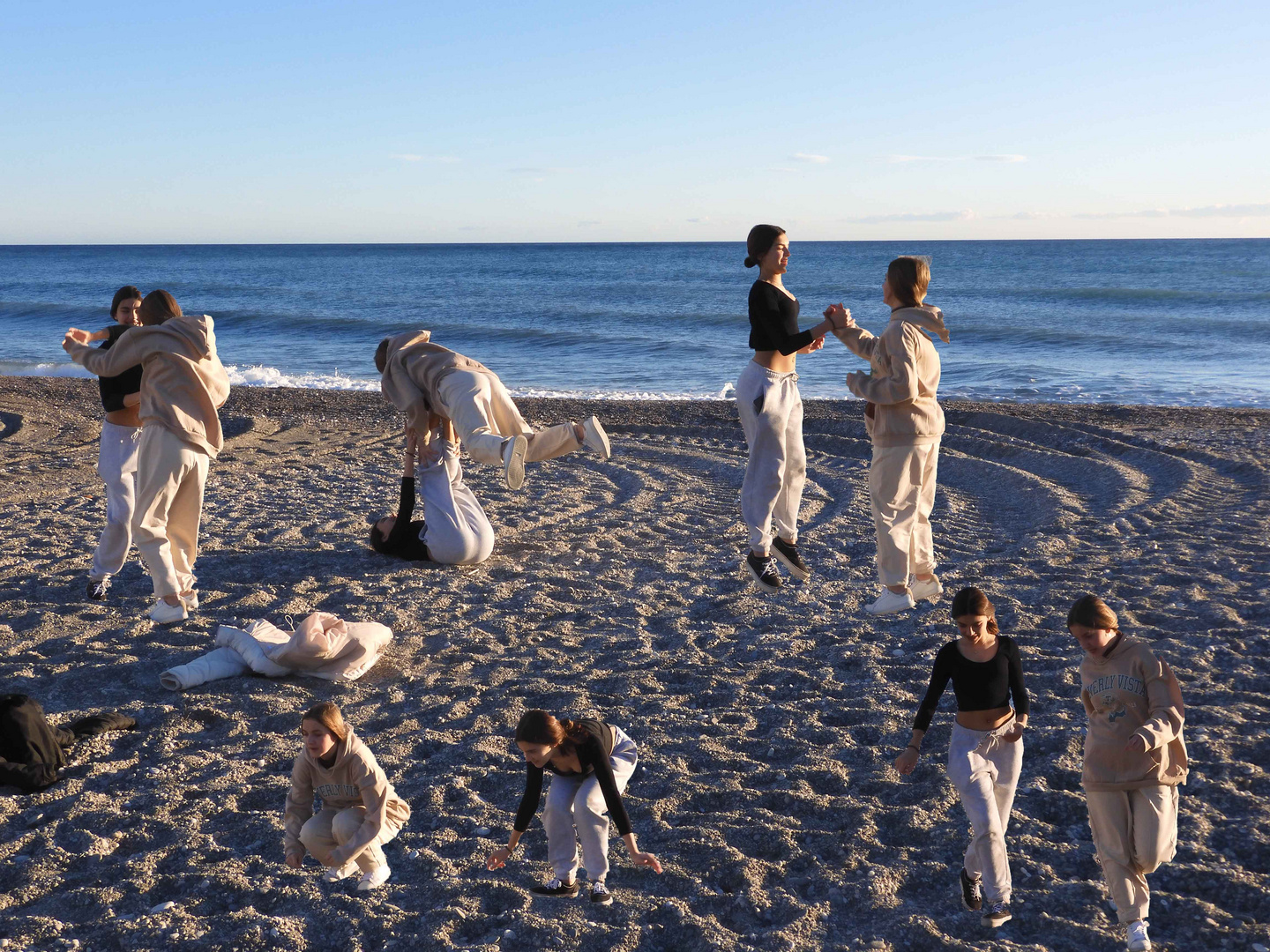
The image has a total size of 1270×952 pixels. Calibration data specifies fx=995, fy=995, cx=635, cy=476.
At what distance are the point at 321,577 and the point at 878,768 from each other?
557 centimetres

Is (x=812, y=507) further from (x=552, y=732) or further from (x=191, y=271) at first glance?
(x=191, y=271)

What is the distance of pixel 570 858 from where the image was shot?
14.1 ft

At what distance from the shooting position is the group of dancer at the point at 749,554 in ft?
13.1

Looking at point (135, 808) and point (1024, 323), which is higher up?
point (1024, 323)

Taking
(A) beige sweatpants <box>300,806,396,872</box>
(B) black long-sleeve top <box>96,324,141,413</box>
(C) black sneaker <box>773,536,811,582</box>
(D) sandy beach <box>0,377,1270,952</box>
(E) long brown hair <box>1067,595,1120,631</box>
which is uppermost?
(B) black long-sleeve top <box>96,324,141,413</box>

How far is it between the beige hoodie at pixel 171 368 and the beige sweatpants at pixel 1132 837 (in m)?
5.82

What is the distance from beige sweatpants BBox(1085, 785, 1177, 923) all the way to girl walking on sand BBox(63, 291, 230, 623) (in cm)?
585

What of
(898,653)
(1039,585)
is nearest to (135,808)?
(898,653)

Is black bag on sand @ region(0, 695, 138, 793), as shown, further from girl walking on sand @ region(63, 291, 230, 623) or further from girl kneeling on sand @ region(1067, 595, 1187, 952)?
girl kneeling on sand @ region(1067, 595, 1187, 952)

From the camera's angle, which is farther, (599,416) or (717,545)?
(599,416)

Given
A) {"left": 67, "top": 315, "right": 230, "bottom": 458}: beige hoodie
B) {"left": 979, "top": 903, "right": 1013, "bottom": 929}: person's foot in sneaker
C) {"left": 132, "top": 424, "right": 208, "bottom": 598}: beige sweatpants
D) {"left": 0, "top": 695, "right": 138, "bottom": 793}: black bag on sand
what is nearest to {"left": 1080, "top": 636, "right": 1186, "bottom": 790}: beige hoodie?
{"left": 979, "top": 903, "right": 1013, "bottom": 929}: person's foot in sneaker

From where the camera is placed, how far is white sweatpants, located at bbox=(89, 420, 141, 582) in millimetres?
7758

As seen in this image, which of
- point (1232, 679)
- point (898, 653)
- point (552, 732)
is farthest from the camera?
point (898, 653)

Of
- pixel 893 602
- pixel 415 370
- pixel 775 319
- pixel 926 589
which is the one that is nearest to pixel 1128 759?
pixel 893 602
